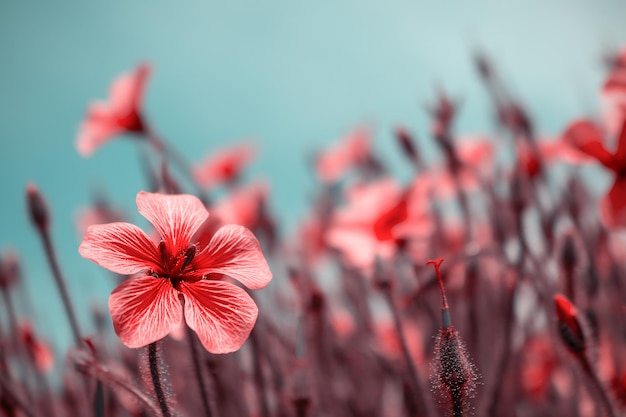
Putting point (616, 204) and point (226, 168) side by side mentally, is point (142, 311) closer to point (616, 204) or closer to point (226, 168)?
point (616, 204)

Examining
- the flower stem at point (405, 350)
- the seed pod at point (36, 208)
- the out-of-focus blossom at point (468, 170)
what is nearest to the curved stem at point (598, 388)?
the flower stem at point (405, 350)

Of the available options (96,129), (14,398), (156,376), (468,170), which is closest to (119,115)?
(96,129)

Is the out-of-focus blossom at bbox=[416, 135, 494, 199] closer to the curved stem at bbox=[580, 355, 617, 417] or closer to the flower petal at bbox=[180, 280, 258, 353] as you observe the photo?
the curved stem at bbox=[580, 355, 617, 417]

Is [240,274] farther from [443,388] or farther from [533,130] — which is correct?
[533,130]

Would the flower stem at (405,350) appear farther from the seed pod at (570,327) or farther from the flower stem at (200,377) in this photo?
the flower stem at (200,377)

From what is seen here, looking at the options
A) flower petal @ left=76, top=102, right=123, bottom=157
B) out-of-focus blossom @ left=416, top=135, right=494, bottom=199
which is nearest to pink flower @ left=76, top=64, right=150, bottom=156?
flower petal @ left=76, top=102, right=123, bottom=157
